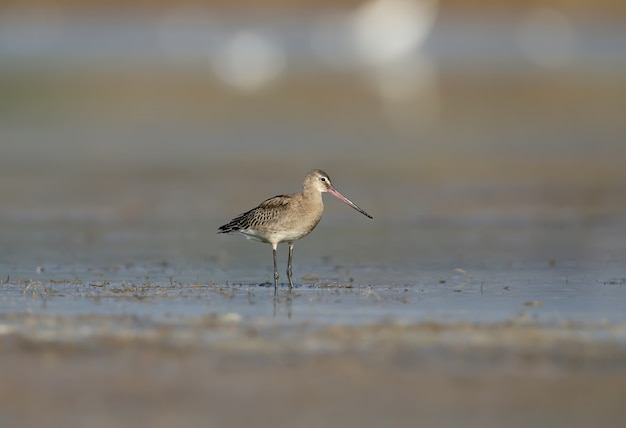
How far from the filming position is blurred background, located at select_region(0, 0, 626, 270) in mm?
18234

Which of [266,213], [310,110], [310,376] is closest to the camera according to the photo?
[310,376]

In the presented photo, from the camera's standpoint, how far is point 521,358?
7.85 metres

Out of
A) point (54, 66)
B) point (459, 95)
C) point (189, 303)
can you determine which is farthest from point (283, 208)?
point (54, 66)

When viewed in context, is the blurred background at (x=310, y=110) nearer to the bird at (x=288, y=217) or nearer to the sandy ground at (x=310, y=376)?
the bird at (x=288, y=217)

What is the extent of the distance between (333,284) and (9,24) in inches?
2038

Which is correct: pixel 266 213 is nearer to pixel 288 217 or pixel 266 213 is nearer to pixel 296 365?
pixel 288 217

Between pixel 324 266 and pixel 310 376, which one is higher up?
pixel 324 266

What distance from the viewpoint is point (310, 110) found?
3150 cm

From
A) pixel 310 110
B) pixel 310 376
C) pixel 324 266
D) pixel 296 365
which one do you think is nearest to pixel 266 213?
pixel 324 266

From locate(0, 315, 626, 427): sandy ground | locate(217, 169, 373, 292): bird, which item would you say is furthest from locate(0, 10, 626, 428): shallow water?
locate(217, 169, 373, 292): bird

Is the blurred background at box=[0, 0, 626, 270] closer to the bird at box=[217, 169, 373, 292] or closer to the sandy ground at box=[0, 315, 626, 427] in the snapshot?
the bird at box=[217, 169, 373, 292]

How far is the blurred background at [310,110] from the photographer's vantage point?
18.2 meters

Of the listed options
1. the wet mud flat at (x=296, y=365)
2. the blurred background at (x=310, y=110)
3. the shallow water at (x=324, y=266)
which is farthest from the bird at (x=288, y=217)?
the blurred background at (x=310, y=110)

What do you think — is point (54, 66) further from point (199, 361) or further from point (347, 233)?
point (199, 361)
